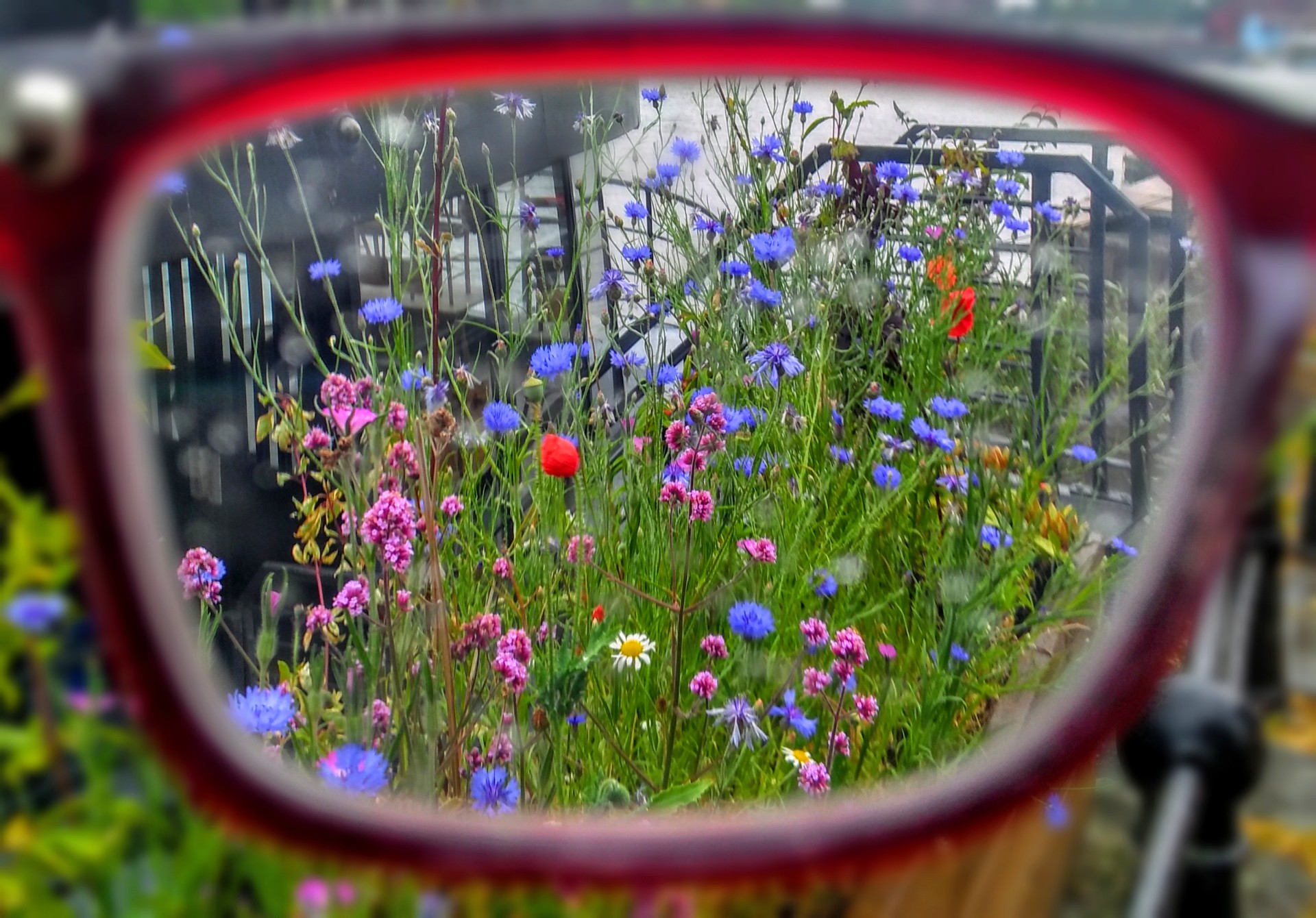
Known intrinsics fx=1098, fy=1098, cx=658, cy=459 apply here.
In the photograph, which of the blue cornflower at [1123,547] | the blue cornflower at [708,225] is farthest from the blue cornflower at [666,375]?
the blue cornflower at [1123,547]

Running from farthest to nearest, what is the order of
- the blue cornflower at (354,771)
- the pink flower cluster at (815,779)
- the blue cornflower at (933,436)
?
1. the blue cornflower at (933,436)
2. the pink flower cluster at (815,779)
3. the blue cornflower at (354,771)

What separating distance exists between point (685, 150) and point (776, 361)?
241 millimetres

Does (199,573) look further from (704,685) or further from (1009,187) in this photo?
(1009,187)

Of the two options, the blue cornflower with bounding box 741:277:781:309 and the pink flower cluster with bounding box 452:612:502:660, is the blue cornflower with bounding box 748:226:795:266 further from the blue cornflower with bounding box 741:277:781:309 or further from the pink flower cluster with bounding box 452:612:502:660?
the pink flower cluster with bounding box 452:612:502:660

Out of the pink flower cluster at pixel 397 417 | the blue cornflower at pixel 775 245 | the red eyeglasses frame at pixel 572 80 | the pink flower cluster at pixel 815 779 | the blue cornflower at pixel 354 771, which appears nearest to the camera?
the red eyeglasses frame at pixel 572 80

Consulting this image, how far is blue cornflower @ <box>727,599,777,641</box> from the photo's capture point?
678mm

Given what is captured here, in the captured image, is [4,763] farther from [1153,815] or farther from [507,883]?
[1153,815]

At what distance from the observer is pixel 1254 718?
352 millimetres

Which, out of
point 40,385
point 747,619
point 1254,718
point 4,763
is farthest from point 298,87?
point 747,619

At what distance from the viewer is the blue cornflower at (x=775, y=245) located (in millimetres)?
892

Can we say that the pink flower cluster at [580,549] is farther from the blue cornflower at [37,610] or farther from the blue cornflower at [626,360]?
the blue cornflower at [37,610]

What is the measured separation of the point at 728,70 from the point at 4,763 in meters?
0.29

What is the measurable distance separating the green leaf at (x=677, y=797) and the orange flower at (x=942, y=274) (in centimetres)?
53

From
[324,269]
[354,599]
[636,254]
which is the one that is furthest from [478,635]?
[636,254]
